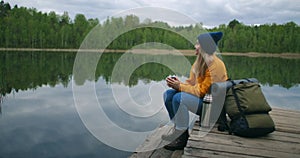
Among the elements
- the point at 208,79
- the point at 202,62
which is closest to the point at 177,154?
the point at 208,79

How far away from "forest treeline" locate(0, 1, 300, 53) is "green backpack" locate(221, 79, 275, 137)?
46.4 meters

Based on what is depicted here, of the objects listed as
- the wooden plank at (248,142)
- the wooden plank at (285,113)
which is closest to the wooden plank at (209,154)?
the wooden plank at (248,142)

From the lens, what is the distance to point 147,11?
3.52m

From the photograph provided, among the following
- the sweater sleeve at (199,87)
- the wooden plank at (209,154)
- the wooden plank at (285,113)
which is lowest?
the wooden plank at (209,154)

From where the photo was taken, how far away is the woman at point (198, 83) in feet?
10.3

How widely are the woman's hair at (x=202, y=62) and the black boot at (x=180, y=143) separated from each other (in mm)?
717

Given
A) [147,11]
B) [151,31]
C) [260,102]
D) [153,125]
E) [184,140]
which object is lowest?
[153,125]

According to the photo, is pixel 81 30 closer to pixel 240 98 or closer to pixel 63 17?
pixel 63 17

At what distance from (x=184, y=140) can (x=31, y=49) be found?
6138 cm

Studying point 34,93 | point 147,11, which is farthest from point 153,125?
point 34,93

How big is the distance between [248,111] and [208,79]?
20.6 inches

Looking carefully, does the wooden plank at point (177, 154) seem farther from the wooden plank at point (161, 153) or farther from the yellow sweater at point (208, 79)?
the yellow sweater at point (208, 79)

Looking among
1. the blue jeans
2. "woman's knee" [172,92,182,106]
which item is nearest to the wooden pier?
the blue jeans

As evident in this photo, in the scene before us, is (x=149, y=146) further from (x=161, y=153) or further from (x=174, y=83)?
(x=174, y=83)
